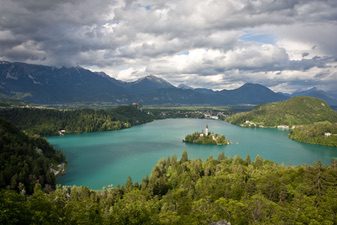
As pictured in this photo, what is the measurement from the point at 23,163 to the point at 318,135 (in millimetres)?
132907

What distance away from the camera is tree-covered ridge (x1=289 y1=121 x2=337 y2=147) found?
506 feet

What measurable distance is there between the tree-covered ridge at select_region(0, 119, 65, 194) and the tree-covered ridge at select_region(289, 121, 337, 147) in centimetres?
11035

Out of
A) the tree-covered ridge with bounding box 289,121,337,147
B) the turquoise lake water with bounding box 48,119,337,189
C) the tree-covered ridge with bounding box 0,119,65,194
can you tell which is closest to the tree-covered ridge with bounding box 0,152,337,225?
the tree-covered ridge with bounding box 0,119,65,194

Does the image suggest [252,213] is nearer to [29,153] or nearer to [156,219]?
[156,219]

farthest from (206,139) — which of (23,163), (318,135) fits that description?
(23,163)

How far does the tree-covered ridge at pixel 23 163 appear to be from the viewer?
6831 cm

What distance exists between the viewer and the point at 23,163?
250ft

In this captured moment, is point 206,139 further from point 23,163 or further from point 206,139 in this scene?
point 23,163

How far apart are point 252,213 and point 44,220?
68.6 feet

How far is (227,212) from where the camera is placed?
1415 inches

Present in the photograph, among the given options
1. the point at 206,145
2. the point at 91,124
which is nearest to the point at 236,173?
the point at 206,145

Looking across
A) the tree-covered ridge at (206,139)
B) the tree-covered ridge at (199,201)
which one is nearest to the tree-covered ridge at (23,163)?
the tree-covered ridge at (199,201)

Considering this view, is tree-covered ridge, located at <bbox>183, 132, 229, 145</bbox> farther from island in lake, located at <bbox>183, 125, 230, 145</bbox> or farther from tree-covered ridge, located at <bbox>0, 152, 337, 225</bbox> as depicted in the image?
tree-covered ridge, located at <bbox>0, 152, 337, 225</bbox>

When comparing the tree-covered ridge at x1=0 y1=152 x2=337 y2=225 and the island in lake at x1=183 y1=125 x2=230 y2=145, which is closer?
the tree-covered ridge at x1=0 y1=152 x2=337 y2=225
